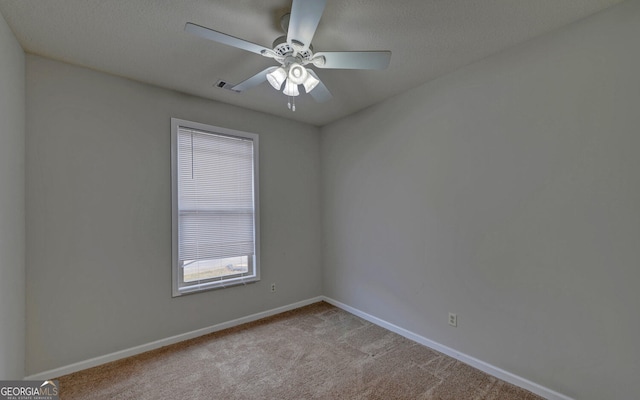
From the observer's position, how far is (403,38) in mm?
2045

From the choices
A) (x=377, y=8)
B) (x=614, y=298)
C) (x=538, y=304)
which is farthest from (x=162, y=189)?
(x=614, y=298)

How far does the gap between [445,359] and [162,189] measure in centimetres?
311

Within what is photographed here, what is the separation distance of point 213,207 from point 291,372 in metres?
1.85

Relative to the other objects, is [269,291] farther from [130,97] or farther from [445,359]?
[130,97]

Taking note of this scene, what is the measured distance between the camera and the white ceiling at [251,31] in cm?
172

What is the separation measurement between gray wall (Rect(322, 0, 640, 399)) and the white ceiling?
0.93ft

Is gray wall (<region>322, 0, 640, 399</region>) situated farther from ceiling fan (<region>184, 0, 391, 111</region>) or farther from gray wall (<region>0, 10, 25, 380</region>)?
gray wall (<region>0, 10, 25, 380</region>)

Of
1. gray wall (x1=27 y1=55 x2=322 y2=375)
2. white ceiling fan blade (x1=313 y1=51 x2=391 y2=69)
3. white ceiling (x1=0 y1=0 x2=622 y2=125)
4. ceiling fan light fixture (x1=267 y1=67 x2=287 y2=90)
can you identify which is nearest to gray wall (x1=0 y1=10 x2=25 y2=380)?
gray wall (x1=27 y1=55 x2=322 y2=375)

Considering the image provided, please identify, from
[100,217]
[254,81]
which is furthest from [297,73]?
[100,217]

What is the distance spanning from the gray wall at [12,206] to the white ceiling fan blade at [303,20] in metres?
1.86

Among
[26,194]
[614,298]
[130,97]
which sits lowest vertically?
[614,298]

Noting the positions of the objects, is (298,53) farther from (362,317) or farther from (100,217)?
(362,317)

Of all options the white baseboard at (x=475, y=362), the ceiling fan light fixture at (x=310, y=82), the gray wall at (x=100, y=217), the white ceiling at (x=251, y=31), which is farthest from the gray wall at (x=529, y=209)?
the gray wall at (x=100, y=217)

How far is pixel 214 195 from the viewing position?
10.3 ft
